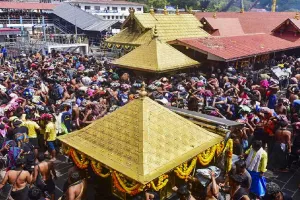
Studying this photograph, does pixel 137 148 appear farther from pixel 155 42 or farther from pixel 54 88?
pixel 155 42

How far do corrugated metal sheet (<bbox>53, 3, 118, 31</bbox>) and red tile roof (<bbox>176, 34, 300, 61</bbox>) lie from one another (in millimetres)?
17597

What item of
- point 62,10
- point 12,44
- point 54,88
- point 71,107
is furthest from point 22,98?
point 62,10

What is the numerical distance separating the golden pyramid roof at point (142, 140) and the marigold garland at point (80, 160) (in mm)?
184

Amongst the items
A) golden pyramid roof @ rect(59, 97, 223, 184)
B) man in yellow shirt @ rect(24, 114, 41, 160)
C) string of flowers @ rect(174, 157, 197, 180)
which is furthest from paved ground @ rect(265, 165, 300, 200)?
man in yellow shirt @ rect(24, 114, 41, 160)

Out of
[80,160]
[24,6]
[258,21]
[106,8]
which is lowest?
[80,160]

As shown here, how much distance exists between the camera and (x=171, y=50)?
14.3m

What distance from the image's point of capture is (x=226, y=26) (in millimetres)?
22000

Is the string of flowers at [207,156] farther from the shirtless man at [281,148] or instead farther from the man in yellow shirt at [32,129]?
the man in yellow shirt at [32,129]

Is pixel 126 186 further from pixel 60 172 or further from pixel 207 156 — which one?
pixel 60 172

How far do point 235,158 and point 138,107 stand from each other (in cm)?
250

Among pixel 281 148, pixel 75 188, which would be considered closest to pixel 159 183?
pixel 75 188

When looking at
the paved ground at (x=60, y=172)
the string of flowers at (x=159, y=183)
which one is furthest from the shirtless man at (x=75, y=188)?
the paved ground at (x=60, y=172)

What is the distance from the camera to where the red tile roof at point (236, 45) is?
1437cm

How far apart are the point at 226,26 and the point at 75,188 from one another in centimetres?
1976
